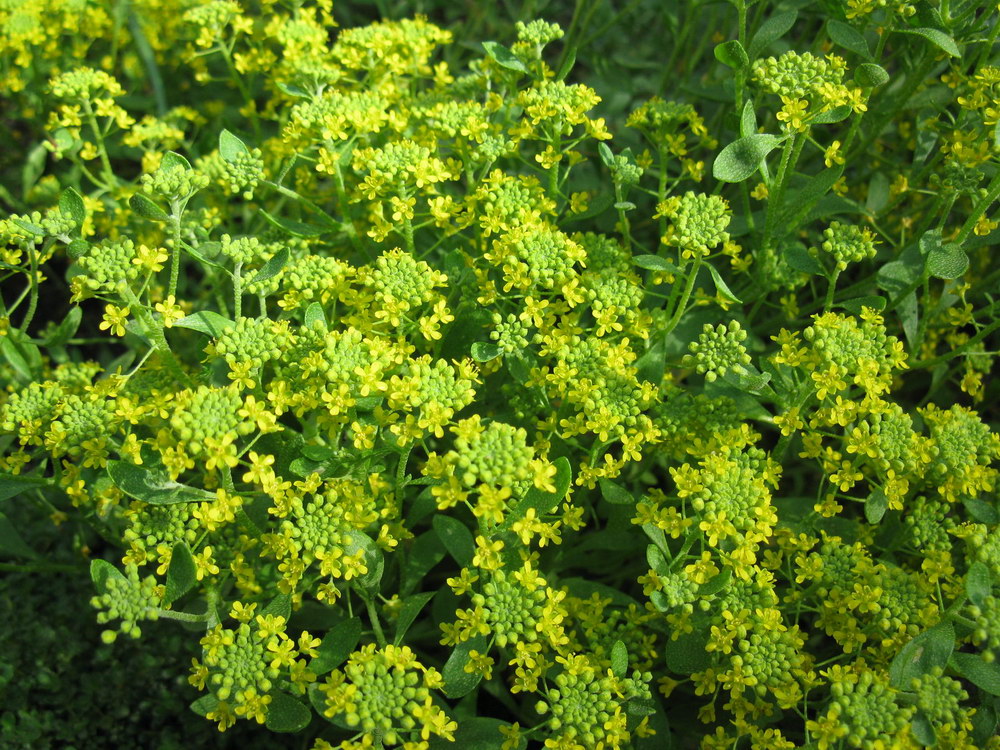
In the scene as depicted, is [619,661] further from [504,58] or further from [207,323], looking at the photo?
[504,58]

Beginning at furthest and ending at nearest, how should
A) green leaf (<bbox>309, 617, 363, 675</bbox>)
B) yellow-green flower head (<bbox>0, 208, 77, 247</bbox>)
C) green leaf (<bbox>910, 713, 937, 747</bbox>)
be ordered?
yellow-green flower head (<bbox>0, 208, 77, 247</bbox>), green leaf (<bbox>309, 617, 363, 675</bbox>), green leaf (<bbox>910, 713, 937, 747</bbox>)

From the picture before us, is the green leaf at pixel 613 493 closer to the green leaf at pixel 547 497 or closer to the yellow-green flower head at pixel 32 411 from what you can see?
the green leaf at pixel 547 497

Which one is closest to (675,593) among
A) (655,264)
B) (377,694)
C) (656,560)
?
(656,560)

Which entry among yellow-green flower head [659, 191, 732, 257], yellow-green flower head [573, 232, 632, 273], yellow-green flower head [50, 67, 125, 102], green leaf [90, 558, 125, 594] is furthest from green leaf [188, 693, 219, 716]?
yellow-green flower head [50, 67, 125, 102]

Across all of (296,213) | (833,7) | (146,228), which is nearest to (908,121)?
(833,7)

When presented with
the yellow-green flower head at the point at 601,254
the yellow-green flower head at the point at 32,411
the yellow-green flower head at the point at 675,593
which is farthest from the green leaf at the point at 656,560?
the yellow-green flower head at the point at 32,411

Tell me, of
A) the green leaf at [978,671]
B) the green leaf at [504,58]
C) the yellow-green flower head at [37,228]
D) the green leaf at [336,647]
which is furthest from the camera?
the green leaf at [504,58]

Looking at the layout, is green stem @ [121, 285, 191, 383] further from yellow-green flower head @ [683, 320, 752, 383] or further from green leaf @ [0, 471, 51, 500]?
yellow-green flower head @ [683, 320, 752, 383]
